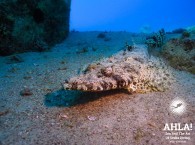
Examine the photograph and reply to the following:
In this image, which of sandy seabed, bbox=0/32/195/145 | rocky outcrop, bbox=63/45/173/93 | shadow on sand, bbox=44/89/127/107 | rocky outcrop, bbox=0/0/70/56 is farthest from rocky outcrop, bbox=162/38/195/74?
rocky outcrop, bbox=0/0/70/56

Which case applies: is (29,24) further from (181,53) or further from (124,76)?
(124,76)

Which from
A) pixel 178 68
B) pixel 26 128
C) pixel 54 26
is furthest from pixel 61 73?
pixel 54 26

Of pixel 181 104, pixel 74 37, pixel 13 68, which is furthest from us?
pixel 74 37

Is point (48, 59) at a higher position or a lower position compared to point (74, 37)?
lower

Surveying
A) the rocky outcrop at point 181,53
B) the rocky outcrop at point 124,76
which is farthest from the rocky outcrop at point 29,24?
the rocky outcrop at point 181,53

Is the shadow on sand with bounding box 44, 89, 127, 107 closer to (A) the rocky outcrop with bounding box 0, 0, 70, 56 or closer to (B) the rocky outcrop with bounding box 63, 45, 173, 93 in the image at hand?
(B) the rocky outcrop with bounding box 63, 45, 173, 93

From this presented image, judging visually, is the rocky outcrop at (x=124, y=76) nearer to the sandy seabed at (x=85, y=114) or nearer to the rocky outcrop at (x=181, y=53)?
the sandy seabed at (x=85, y=114)

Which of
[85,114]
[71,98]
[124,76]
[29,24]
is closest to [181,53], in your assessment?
[124,76]

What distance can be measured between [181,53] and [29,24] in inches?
257

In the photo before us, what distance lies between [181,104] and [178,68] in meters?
2.58

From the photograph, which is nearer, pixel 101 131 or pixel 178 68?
pixel 101 131

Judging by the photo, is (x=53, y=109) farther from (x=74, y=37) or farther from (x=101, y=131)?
(x=74, y=37)

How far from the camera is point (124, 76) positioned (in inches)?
183

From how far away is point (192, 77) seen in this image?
6.34 metres
